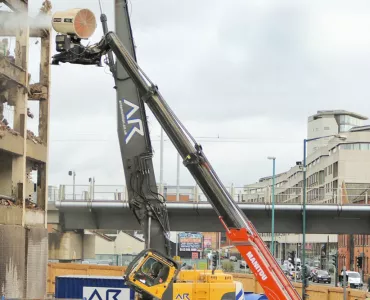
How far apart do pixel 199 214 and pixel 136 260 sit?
38.1 metres

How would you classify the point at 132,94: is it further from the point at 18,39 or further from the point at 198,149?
the point at 18,39

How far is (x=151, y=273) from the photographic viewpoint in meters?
16.3

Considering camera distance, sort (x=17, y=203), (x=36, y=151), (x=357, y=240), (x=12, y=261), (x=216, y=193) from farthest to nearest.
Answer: (x=357, y=240) → (x=36, y=151) → (x=17, y=203) → (x=12, y=261) → (x=216, y=193)

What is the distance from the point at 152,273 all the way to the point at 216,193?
7.50 feet

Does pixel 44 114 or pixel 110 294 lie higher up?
pixel 44 114

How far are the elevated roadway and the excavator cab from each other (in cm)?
3642

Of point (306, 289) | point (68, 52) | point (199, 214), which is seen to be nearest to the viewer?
point (68, 52)

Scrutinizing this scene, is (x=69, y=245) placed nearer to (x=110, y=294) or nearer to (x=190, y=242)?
(x=110, y=294)

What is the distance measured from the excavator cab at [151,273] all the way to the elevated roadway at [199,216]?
36.4 m

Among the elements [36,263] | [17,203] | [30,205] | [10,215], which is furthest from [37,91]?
[36,263]

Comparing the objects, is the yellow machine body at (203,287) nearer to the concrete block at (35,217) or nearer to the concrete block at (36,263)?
the concrete block at (36,263)

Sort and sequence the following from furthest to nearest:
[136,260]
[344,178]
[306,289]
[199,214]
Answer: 1. [344,178]
2. [199,214]
3. [306,289]
4. [136,260]

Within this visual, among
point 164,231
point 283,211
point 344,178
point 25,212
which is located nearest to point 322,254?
point 344,178

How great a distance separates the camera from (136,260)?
1612 centimetres
